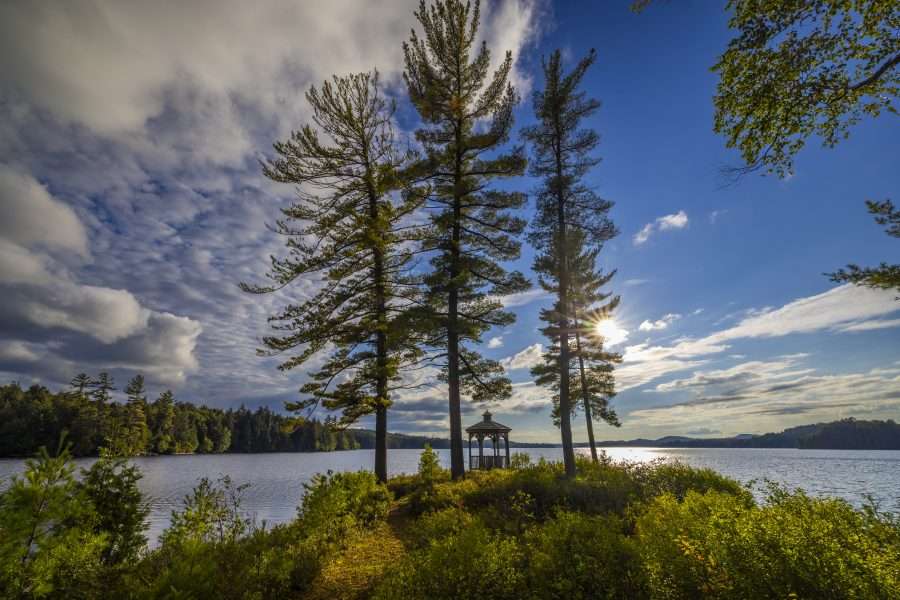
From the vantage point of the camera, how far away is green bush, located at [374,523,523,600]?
163 inches

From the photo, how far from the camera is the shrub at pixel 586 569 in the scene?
4.09 meters

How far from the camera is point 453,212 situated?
50.2ft

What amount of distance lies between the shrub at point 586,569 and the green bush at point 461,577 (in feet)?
0.96

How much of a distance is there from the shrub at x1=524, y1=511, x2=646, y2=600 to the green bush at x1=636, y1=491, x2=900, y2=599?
24 cm

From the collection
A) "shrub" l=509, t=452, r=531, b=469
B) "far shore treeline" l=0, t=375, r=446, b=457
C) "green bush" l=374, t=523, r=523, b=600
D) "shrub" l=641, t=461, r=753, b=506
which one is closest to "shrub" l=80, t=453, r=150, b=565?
"green bush" l=374, t=523, r=523, b=600

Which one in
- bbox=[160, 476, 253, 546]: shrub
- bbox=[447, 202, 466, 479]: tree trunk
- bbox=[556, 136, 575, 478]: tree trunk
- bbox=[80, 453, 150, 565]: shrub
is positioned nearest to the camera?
bbox=[160, 476, 253, 546]: shrub

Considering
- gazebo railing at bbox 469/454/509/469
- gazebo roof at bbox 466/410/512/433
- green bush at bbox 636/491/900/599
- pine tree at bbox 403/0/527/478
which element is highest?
pine tree at bbox 403/0/527/478

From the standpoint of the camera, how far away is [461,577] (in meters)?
4.18

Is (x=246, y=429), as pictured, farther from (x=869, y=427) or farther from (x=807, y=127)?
(x=869, y=427)

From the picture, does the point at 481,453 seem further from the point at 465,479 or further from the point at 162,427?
the point at 162,427

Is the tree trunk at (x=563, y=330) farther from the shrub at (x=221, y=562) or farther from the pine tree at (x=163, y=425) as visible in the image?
the pine tree at (x=163, y=425)

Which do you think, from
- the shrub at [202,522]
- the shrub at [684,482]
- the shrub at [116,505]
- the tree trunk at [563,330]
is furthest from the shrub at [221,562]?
the tree trunk at [563,330]

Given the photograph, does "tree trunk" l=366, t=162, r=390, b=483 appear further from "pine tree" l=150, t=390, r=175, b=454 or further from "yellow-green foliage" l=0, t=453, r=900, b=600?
"pine tree" l=150, t=390, r=175, b=454

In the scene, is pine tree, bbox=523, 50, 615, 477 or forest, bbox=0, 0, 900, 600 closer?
forest, bbox=0, 0, 900, 600
